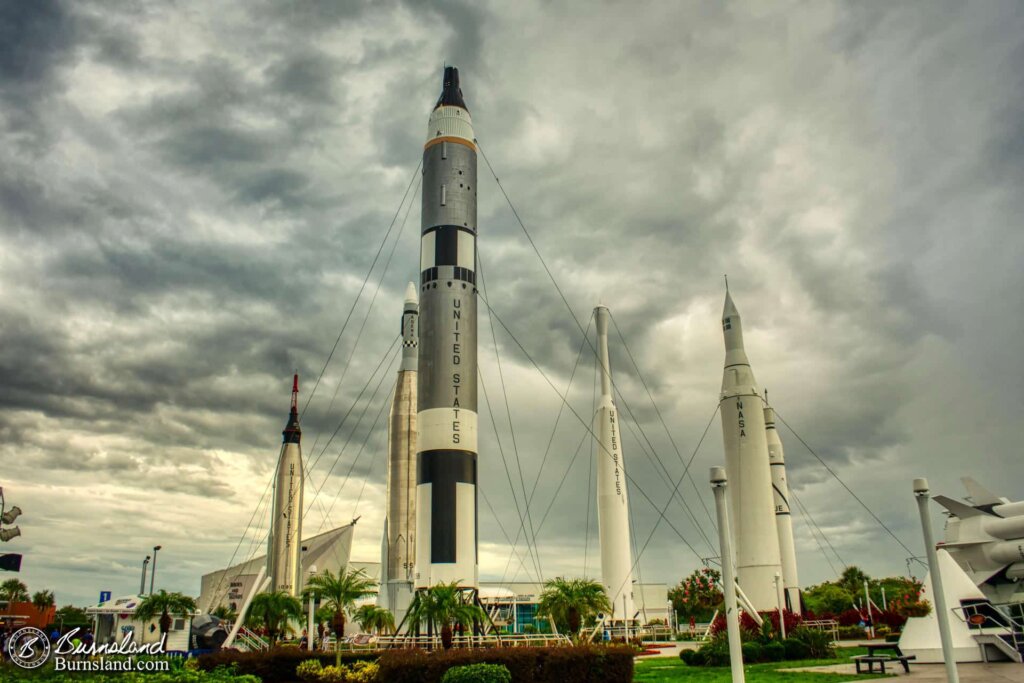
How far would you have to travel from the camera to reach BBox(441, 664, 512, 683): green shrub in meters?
21.0

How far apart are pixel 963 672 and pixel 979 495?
1697 centimetres

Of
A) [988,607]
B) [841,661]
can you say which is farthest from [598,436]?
[988,607]

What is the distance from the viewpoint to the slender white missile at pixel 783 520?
52562 mm

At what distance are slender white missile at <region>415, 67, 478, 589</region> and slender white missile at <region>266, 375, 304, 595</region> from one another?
1263 inches

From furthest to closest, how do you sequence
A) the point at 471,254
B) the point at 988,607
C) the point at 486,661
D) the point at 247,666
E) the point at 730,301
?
the point at 730,301
the point at 471,254
the point at 988,607
the point at 247,666
the point at 486,661

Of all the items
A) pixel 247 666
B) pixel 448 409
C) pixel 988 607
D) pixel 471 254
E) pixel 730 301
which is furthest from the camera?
pixel 730 301

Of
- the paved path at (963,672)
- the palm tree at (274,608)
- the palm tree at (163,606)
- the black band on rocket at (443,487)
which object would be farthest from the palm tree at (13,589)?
the paved path at (963,672)

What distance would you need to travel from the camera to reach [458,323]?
33750 mm

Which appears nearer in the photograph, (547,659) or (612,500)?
(547,659)

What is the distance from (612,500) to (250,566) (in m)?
71.7

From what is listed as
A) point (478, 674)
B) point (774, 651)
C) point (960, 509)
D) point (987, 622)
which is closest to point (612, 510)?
point (774, 651)

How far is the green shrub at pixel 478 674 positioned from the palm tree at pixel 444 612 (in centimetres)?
484

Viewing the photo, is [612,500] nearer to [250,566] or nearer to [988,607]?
[988,607]

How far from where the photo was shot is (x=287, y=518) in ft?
198
